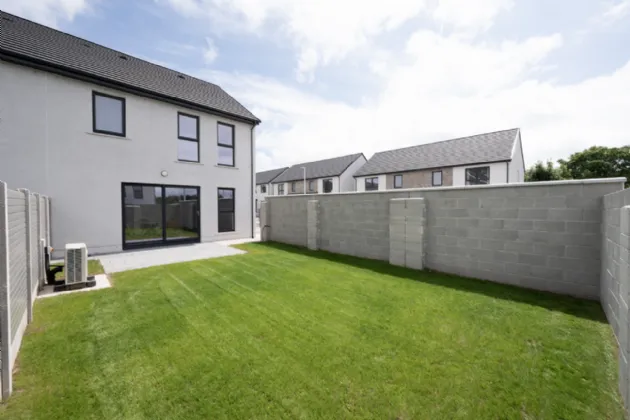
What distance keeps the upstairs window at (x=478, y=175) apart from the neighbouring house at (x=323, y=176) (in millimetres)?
13807

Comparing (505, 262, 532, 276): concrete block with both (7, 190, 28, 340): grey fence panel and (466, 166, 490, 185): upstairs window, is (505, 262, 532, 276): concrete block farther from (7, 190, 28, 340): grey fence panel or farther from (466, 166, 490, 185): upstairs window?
(466, 166, 490, 185): upstairs window

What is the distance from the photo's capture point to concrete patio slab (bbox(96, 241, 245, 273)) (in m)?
6.96

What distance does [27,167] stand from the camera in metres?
7.19

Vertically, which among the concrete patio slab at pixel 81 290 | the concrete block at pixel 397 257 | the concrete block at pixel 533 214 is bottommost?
the concrete patio slab at pixel 81 290

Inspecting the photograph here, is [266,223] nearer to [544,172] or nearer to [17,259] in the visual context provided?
[17,259]

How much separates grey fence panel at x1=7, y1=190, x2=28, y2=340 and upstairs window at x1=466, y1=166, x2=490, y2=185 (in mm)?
23669

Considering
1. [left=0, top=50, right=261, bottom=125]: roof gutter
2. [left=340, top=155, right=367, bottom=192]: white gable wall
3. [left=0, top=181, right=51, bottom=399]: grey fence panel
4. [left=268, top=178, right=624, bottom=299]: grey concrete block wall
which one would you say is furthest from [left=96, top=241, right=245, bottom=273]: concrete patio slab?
[left=340, top=155, right=367, bottom=192]: white gable wall

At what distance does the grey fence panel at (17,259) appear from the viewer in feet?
8.86

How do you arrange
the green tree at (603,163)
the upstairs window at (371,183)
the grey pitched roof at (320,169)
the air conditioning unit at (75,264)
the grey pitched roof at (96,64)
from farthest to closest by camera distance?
the grey pitched roof at (320,169) < the green tree at (603,163) < the upstairs window at (371,183) < the grey pitched roof at (96,64) < the air conditioning unit at (75,264)

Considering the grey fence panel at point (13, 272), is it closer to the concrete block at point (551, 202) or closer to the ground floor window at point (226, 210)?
the ground floor window at point (226, 210)

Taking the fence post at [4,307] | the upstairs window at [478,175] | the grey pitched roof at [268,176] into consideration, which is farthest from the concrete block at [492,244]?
the grey pitched roof at [268,176]

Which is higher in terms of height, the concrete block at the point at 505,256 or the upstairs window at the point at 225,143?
the upstairs window at the point at 225,143

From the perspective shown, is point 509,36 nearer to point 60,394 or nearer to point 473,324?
point 473,324

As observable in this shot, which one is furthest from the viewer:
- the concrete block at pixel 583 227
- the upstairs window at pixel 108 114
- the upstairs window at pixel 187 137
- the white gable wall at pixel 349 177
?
the white gable wall at pixel 349 177
